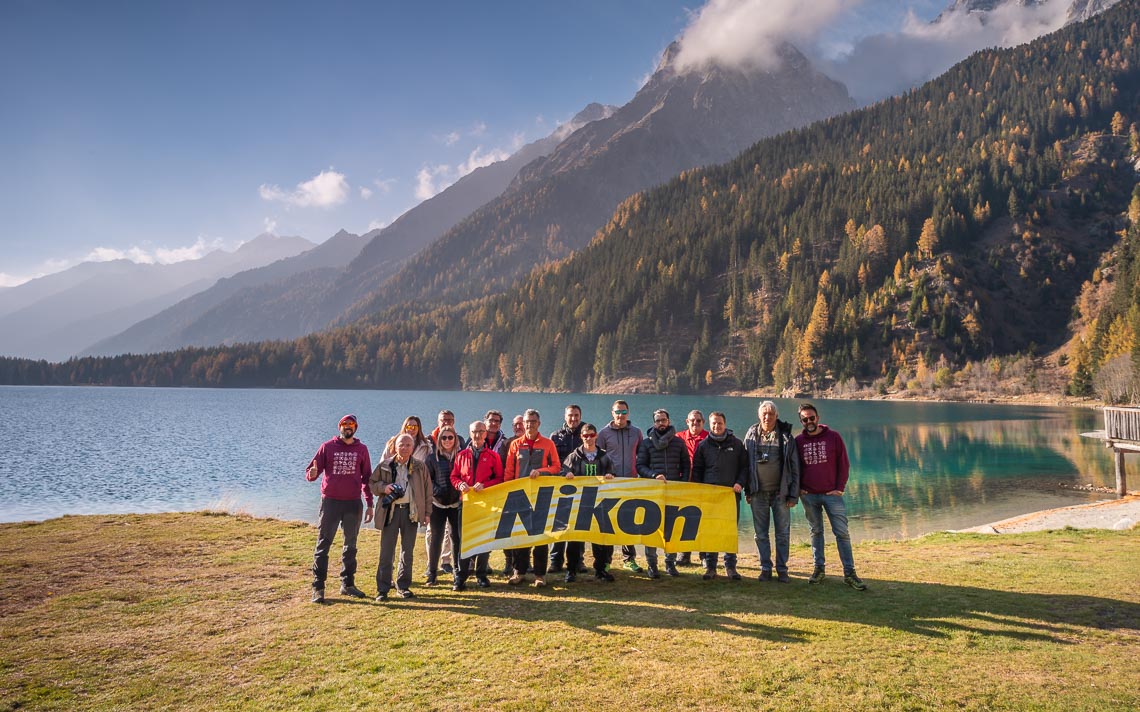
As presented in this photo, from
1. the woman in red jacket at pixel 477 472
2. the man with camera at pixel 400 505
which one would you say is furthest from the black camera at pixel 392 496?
the woman in red jacket at pixel 477 472

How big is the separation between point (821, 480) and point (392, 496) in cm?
747

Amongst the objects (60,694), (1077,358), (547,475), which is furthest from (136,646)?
(1077,358)

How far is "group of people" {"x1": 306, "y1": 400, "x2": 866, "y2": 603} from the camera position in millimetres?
9836

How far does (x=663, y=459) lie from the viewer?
1088 cm

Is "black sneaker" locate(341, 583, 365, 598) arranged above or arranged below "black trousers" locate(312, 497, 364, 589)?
below

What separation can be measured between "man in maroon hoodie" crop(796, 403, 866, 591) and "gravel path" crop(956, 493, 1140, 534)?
9.79 meters

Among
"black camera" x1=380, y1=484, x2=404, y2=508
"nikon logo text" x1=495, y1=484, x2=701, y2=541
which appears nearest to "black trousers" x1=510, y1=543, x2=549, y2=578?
"nikon logo text" x1=495, y1=484, x2=701, y2=541

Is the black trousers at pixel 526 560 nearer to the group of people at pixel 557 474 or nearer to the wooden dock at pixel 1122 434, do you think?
the group of people at pixel 557 474

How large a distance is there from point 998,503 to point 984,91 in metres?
223

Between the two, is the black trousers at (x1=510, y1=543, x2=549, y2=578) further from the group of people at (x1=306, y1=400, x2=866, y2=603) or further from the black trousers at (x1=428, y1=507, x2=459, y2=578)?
the black trousers at (x1=428, y1=507, x2=459, y2=578)

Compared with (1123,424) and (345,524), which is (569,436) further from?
(1123,424)

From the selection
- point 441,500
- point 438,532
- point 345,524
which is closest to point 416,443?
point 441,500

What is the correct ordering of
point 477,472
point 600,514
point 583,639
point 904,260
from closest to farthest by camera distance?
point 583,639 → point 600,514 → point 477,472 → point 904,260

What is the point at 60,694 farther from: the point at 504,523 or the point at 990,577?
the point at 990,577
